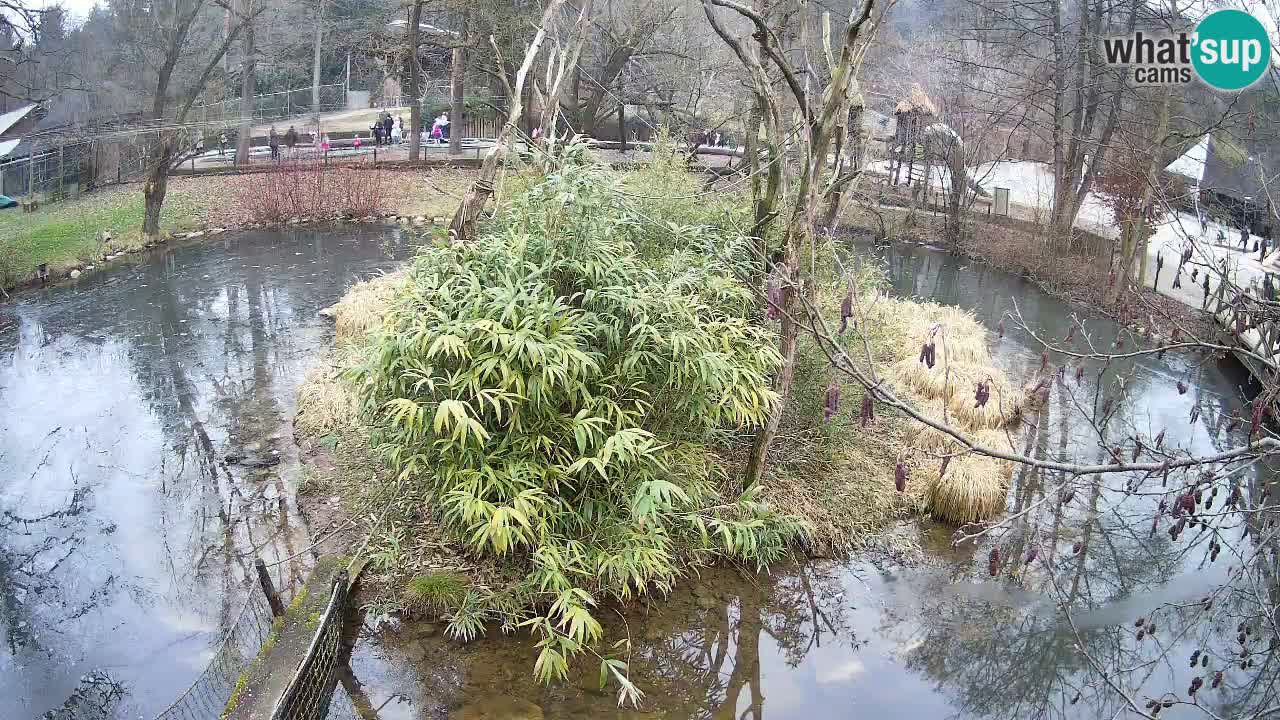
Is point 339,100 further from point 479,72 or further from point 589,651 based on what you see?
point 589,651

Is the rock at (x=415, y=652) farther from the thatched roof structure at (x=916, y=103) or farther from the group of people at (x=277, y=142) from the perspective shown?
the group of people at (x=277, y=142)

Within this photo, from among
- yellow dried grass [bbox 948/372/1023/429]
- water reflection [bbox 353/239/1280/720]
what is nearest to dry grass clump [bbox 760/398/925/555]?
water reflection [bbox 353/239/1280/720]

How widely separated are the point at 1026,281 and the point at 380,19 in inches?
655

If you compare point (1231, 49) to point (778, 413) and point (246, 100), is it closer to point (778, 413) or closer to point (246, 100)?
point (778, 413)

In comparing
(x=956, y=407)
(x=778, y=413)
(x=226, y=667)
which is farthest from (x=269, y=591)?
(x=956, y=407)

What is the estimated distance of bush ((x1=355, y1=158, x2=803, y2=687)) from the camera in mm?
5027

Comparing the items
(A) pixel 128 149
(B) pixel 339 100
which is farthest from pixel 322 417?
(B) pixel 339 100

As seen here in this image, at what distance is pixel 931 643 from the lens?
5.55 m

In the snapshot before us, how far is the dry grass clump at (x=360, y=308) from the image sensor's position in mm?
9656

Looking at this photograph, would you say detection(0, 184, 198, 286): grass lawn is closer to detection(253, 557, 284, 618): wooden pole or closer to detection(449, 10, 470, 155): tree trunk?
detection(449, 10, 470, 155): tree trunk

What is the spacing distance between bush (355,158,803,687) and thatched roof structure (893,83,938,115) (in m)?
14.5

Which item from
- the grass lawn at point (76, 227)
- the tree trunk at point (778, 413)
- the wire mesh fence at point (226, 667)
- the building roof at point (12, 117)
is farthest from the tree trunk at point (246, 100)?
the tree trunk at point (778, 413)

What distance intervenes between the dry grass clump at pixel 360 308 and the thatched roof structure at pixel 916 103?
39.0ft

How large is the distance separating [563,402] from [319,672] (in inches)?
74.1
